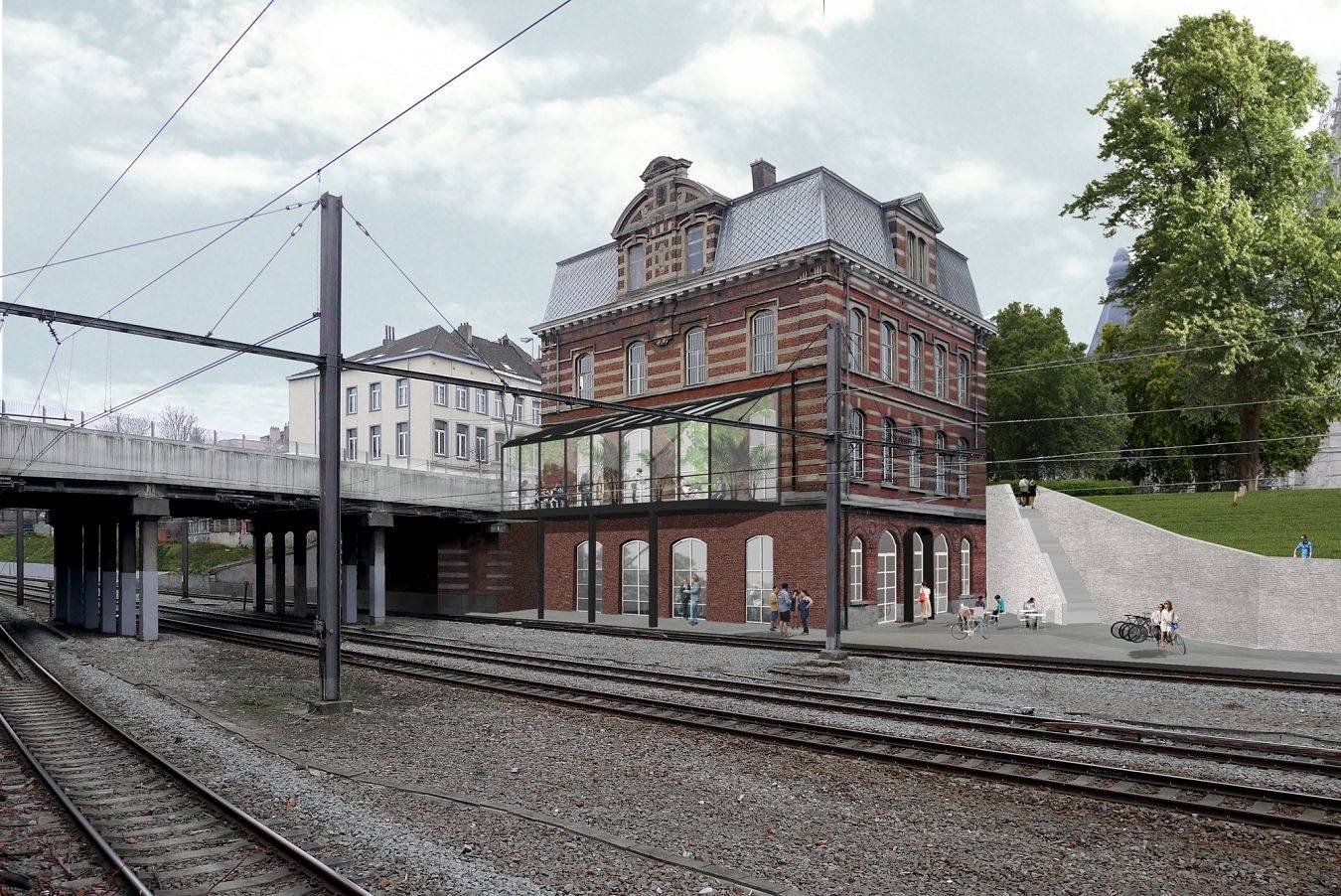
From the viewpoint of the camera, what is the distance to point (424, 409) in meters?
63.9

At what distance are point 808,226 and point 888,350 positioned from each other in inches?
242

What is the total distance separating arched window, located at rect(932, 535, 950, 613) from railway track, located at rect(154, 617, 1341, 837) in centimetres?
2365

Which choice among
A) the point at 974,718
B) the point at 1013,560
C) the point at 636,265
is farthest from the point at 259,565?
the point at 974,718

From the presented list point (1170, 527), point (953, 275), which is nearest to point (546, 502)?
point (953, 275)

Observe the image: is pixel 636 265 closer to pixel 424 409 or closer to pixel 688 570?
pixel 688 570

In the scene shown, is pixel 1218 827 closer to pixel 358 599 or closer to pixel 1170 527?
pixel 1170 527

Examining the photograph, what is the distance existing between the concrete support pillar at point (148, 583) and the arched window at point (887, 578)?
25.8 meters

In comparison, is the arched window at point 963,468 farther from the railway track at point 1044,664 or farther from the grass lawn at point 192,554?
the grass lawn at point 192,554

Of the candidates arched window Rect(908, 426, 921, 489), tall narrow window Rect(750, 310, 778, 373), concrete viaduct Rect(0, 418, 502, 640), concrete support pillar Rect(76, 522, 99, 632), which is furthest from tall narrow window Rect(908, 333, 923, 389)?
concrete support pillar Rect(76, 522, 99, 632)

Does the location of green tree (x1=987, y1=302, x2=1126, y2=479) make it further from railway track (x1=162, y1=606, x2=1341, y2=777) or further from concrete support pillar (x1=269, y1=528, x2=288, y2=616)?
concrete support pillar (x1=269, y1=528, x2=288, y2=616)

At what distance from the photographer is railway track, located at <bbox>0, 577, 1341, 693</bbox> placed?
19.9 m

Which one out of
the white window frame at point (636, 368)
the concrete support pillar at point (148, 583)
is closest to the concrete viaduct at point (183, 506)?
the concrete support pillar at point (148, 583)

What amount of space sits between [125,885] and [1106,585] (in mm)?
35276

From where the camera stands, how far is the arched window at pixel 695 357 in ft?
124
